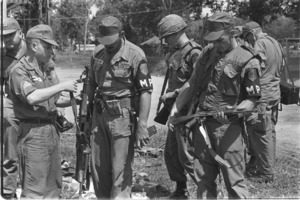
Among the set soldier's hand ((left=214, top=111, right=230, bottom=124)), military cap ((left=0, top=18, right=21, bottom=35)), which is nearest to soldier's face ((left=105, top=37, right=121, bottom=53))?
soldier's hand ((left=214, top=111, right=230, bottom=124))

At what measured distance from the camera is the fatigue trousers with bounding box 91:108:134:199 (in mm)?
5109

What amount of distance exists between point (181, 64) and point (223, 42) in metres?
1.22

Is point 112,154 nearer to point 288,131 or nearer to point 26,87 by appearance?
point 26,87

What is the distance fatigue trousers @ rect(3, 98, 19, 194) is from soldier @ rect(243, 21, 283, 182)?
3343mm

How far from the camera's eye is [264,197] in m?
6.27

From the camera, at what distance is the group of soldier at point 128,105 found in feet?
15.2

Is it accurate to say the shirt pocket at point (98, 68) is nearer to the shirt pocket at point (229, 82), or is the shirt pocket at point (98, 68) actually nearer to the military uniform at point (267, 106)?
the shirt pocket at point (229, 82)

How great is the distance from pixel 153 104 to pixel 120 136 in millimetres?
10737

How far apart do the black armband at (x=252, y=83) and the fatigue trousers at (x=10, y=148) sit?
3013mm

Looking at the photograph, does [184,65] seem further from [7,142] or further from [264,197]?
[7,142]

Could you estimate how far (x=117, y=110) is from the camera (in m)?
5.08

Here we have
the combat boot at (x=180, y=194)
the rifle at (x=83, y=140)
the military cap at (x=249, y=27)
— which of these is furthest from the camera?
the military cap at (x=249, y=27)

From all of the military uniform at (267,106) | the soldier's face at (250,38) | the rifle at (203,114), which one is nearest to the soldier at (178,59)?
the rifle at (203,114)

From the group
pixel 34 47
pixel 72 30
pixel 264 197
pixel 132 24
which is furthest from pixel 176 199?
pixel 72 30
